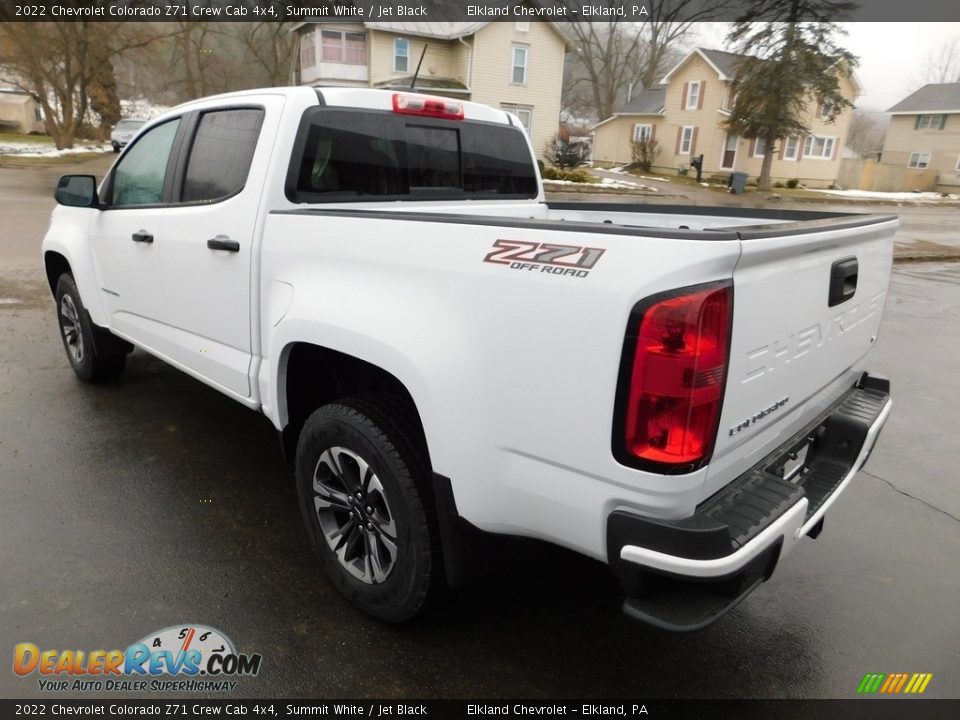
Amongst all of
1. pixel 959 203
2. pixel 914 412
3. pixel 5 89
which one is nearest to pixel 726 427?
pixel 914 412

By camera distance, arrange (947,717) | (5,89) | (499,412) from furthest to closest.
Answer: (5,89)
(947,717)
(499,412)

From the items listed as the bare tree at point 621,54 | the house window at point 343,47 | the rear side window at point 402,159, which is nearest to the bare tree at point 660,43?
the bare tree at point 621,54

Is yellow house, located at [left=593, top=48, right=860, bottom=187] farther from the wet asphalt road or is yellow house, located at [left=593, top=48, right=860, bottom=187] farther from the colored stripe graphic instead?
the colored stripe graphic

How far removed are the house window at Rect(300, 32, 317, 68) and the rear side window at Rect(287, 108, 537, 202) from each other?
113ft

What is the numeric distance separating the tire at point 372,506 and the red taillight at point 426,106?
1631 millimetres

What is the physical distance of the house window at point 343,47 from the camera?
33.6 m

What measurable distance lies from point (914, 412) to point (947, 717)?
347 centimetres

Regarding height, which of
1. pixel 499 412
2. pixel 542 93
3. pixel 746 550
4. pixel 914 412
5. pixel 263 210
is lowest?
pixel 914 412

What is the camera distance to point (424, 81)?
3102 centimetres

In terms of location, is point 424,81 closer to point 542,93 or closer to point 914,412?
point 542,93

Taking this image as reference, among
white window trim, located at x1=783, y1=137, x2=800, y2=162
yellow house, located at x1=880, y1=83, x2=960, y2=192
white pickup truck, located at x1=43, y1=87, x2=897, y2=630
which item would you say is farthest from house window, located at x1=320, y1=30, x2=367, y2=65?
yellow house, located at x1=880, y1=83, x2=960, y2=192

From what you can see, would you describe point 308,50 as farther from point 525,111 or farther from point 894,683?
point 894,683

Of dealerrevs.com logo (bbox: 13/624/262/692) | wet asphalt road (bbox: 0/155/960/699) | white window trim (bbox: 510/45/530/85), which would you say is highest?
white window trim (bbox: 510/45/530/85)

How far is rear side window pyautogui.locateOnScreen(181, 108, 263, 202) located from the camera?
3.04m
